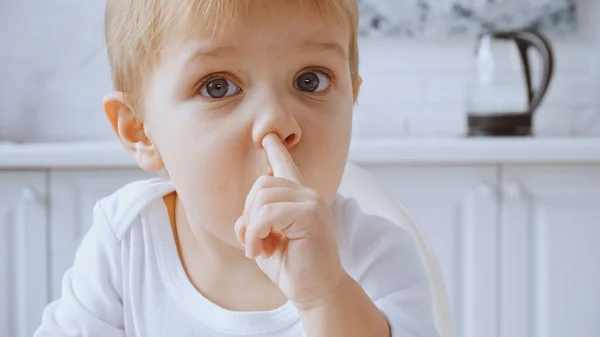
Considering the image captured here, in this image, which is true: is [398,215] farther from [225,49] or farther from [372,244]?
[225,49]

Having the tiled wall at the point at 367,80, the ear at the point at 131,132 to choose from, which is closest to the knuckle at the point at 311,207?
the ear at the point at 131,132

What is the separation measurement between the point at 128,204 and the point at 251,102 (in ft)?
1.17

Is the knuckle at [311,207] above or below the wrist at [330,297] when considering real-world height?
above

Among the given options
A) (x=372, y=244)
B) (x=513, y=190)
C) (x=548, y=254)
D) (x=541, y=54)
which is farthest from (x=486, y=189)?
(x=372, y=244)

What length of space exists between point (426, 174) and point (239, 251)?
1.09 meters

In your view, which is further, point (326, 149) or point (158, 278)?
point (158, 278)

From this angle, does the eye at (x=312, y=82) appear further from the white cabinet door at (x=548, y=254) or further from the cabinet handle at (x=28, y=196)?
the cabinet handle at (x=28, y=196)

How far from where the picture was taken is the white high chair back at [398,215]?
863 mm

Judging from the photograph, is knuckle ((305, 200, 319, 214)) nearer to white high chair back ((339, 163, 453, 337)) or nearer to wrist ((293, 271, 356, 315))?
wrist ((293, 271, 356, 315))

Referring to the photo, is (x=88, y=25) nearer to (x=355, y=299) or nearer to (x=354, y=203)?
(x=354, y=203)

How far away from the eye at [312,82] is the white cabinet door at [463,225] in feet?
3.85

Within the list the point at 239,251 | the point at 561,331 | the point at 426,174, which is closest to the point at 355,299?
the point at 239,251

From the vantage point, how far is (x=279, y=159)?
0.63m

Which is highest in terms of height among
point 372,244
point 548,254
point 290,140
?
point 290,140
